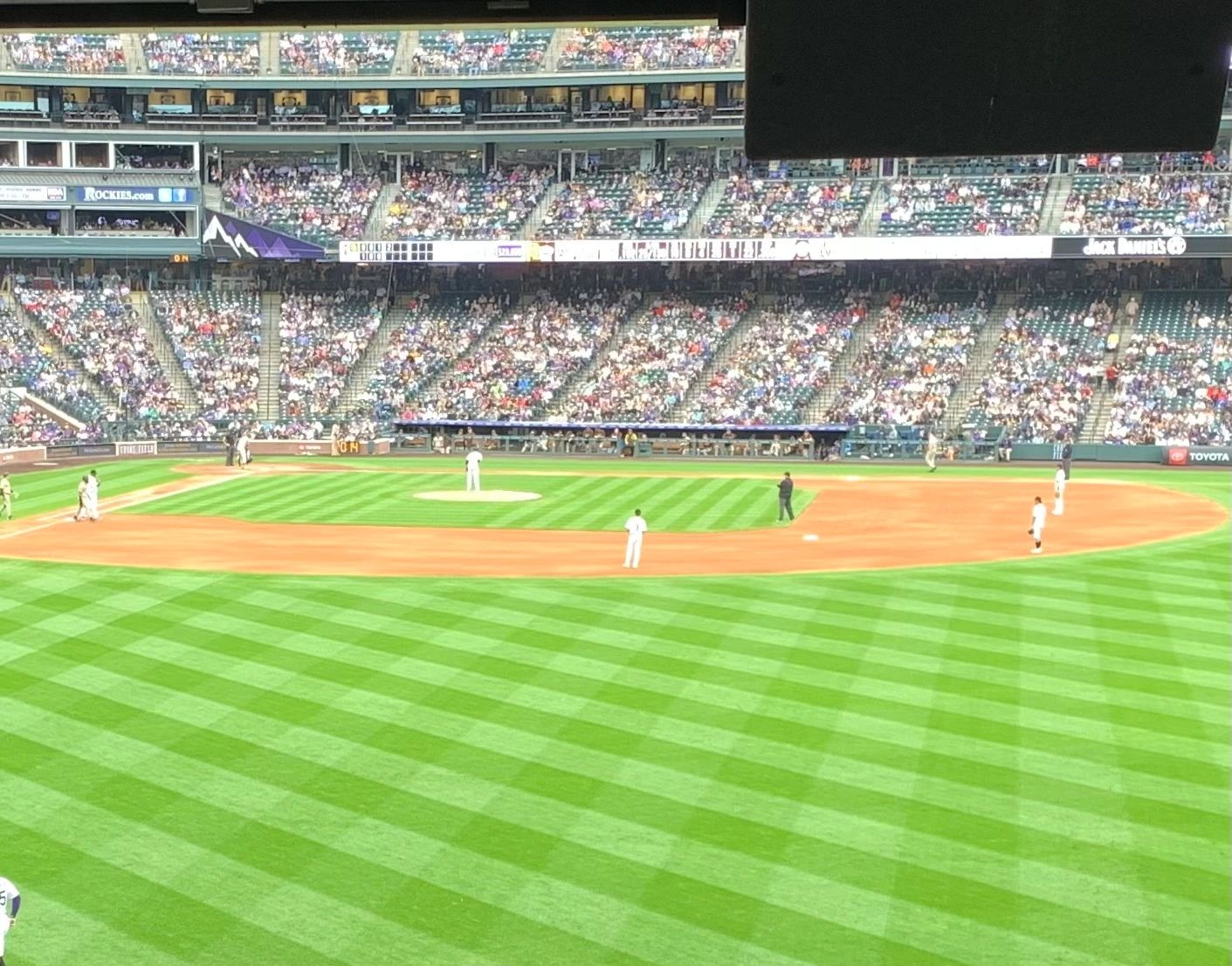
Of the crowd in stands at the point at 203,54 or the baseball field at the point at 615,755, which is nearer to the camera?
the baseball field at the point at 615,755

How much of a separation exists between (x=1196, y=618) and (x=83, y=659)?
19.0 metres

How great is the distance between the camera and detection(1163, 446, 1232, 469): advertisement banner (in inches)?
2299

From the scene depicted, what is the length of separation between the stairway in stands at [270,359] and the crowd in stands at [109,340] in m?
3.99

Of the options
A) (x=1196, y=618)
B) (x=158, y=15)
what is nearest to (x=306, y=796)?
(x=158, y=15)

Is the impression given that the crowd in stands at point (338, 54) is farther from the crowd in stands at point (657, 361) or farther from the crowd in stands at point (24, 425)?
the crowd in stands at point (24, 425)

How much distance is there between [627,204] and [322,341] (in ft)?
55.4

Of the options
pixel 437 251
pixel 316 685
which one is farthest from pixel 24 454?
pixel 316 685

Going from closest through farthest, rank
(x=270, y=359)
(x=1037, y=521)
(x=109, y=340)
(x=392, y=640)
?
1. (x=392, y=640)
2. (x=1037, y=521)
3. (x=109, y=340)
4. (x=270, y=359)

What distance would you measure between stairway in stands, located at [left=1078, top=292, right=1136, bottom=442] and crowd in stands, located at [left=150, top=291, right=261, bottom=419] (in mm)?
37971

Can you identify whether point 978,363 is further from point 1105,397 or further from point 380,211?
point 380,211

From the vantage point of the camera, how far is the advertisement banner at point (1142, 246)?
6094 cm

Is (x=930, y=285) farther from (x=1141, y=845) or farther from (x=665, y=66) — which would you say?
(x=1141, y=845)

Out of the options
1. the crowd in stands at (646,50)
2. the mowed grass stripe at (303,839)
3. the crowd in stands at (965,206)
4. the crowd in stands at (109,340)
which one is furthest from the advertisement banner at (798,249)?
the mowed grass stripe at (303,839)

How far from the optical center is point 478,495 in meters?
47.1
